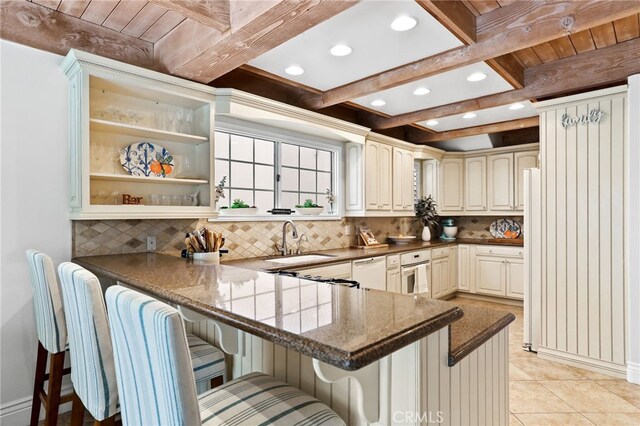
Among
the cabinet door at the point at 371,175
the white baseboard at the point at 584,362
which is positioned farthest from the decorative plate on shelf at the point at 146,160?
the white baseboard at the point at 584,362

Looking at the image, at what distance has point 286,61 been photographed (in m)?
2.75

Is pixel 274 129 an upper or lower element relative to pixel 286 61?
lower

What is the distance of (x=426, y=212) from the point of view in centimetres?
557

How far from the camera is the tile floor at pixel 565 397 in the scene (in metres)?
2.30

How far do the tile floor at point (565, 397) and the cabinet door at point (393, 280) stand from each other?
4.49ft

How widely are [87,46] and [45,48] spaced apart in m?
0.24

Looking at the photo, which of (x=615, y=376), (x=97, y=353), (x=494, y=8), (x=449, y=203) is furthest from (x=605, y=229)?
(x=97, y=353)

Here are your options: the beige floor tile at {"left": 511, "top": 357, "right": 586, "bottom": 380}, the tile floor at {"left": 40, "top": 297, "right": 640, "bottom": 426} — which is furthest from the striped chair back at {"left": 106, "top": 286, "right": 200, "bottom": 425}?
the beige floor tile at {"left": 511, "top": 357, "right": 586, "bottom": 380}

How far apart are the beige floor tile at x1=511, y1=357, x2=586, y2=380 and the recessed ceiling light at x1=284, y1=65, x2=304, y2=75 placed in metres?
3.02

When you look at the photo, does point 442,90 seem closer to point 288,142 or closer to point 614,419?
point 288,142

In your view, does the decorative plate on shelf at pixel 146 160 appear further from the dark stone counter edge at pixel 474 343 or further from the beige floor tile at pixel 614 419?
the beige floor tile at pixel 614 419

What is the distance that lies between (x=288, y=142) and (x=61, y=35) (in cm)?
202

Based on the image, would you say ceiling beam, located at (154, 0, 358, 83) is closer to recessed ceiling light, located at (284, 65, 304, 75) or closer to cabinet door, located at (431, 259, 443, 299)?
recessed ceiling light, located at (284, 65, 304, 75)

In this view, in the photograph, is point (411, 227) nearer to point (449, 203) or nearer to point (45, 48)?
point (449, 203)
